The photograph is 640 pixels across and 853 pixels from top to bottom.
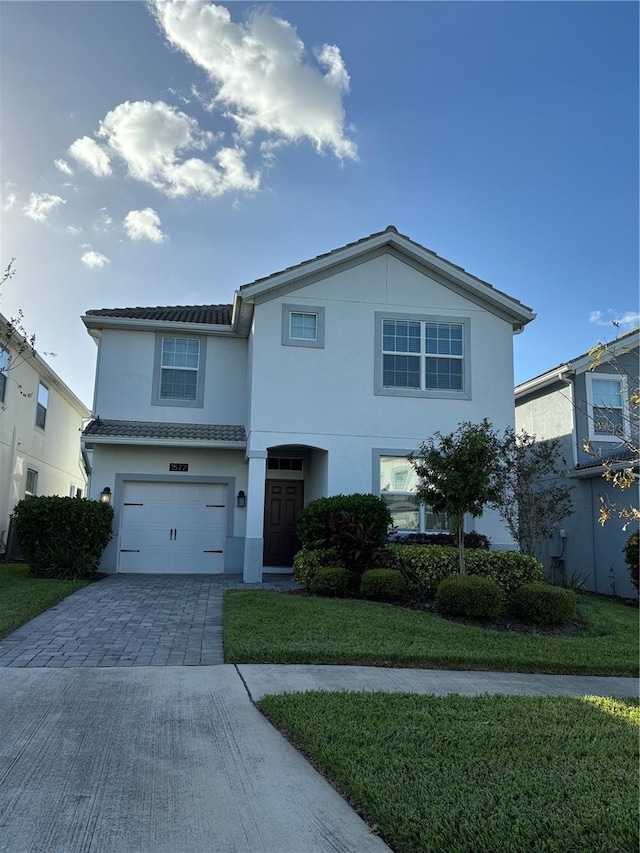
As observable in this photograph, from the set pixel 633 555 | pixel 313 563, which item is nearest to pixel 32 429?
pixel 313 563

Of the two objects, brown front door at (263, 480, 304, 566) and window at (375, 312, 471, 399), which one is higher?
window at (375, 312, 471, 399)

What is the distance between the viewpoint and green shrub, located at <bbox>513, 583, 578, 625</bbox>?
31.3 feet

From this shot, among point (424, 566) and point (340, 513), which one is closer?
point (424, 566)

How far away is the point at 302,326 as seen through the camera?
14.2m

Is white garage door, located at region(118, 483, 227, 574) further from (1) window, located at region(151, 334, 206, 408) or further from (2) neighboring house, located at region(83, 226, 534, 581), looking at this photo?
(1) window, located at region(151, 334, 206, 408)

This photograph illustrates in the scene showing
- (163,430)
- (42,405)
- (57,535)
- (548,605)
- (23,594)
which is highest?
(42,405)

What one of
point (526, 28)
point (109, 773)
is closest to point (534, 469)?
point (526, 28)

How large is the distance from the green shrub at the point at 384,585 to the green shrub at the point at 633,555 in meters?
5.63

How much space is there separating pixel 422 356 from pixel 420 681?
9.13 m

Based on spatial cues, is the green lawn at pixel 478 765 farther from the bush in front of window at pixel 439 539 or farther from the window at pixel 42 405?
the window at pixel 42 405

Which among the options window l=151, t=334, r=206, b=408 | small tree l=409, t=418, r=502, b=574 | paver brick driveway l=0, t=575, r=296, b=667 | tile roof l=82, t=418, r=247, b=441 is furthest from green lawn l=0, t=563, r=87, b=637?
small tree l=409, t=418, r=502, b=574

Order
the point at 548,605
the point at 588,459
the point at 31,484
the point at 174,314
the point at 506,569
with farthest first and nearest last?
the point at 31,484 → the point at 174,314 → the point at 588,459 → the point at 506,569 → the point at 548,605

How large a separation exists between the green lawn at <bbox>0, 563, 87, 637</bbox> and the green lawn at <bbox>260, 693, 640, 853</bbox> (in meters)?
4.66

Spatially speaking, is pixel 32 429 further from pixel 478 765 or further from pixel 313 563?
pixel 478 765
